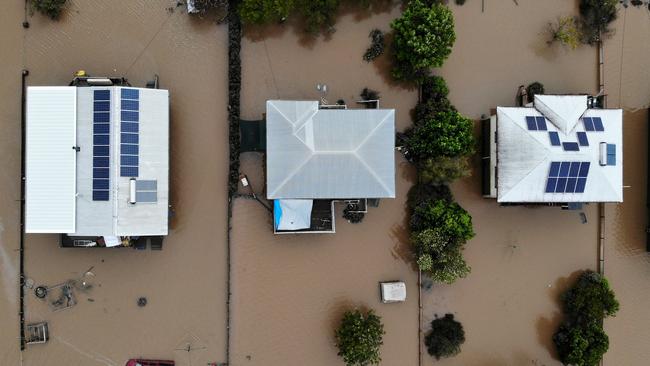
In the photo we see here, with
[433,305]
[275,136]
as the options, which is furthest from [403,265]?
[275,136]

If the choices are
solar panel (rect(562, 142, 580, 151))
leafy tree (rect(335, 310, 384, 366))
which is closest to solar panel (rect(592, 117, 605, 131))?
solar panel (rect(562, 142, 580, 151))

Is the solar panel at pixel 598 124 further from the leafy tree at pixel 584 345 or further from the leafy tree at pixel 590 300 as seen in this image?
the leafy tree at pixel 584 345

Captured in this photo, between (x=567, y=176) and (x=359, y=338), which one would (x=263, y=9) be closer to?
(x=359, y=338)

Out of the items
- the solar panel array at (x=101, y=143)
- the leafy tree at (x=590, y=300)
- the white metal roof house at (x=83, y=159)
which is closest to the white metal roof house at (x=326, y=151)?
the white metal roof house at (x=83, y=159)

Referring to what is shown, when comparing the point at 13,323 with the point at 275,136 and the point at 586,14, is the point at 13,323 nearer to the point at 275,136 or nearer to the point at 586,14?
the point at 275,136

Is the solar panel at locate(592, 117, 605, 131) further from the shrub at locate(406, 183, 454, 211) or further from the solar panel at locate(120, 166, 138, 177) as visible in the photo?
the solar panel at locate(120, 166, 138, 177)

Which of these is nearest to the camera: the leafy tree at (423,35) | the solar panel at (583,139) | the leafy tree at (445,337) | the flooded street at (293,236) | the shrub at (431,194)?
the leafy tree at (423,35)
